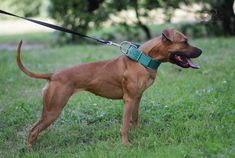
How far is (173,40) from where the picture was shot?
650 centimetres

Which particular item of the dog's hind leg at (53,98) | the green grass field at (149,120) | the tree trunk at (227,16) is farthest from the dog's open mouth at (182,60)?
the tree trunk at (227,16)

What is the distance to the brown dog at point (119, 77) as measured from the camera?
6.53 meters

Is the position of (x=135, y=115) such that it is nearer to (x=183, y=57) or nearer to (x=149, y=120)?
(x=149, y=120)

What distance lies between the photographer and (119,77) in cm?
667

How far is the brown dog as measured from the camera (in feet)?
21.4

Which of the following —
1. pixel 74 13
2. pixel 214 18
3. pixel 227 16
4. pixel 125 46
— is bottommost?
pixel 74 13

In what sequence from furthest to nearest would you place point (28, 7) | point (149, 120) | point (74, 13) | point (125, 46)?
point (28, 7)
point (74, 13)
point (149, 120)
point (125, 46)

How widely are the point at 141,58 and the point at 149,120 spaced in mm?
1302

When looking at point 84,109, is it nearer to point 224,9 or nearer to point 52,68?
point 52,68

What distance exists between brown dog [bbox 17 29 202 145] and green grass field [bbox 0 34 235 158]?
0.39 m

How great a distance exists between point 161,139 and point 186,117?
3.29 ft

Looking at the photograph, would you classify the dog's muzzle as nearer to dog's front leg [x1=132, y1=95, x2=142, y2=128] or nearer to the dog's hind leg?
dog's front leg [x1=132, y1=95, x2=142, y2=128]

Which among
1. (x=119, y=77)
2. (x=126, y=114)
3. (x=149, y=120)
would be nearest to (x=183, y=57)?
(x=119, y=77)

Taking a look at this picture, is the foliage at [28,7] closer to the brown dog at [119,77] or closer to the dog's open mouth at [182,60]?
the brown dog at [119,77]
